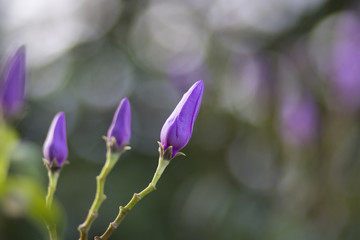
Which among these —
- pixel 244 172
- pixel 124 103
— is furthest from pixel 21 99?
pixel 244 172

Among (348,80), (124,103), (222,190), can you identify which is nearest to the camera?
(124,103)

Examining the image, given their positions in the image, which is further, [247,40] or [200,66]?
[247,40]

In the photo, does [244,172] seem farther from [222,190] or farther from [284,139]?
[284,139]

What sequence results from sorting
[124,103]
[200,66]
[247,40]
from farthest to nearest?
[247,40], [200,66], [124,103]

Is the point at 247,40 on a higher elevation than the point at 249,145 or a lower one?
higher

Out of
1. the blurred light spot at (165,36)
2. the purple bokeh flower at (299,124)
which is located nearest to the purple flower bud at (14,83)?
the purple bokeh flower at (299,124)

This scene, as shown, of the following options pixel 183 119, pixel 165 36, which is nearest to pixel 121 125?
pixel 183 119

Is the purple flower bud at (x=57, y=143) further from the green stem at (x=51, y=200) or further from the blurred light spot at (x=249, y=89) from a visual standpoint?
the blurred light spot at (x=249, y=89)

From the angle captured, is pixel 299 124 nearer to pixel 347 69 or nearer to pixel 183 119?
pixel 347 69
